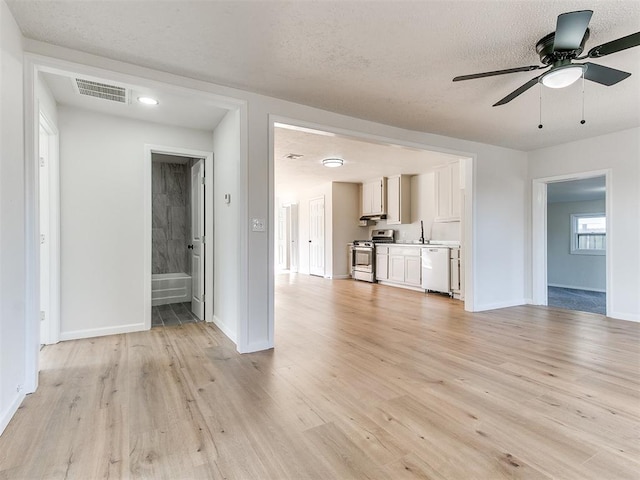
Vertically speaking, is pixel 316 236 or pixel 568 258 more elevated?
pixel 316 236

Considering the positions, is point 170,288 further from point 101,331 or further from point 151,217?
point 101,331

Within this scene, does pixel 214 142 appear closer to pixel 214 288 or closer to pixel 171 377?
pixel 214 288

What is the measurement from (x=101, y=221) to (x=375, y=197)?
580 cm

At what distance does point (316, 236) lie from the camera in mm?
8969

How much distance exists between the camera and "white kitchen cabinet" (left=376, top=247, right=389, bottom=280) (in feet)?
23.9

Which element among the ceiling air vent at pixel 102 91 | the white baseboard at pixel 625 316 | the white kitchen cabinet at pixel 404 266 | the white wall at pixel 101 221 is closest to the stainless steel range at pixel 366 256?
the white kitchen cabinet at pixel 404 266

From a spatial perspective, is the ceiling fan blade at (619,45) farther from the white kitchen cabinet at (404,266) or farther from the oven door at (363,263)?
the oven door at (363,263)

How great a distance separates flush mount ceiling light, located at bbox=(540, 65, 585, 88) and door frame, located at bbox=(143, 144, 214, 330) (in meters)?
3.45

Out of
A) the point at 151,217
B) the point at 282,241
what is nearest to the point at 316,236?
the point at 282,241

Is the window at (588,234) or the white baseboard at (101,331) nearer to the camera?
the white baseboard at (101,331)

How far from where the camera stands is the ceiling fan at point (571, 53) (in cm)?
181

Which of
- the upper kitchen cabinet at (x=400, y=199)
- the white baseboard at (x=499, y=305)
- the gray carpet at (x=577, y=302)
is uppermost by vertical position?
the upper kitchen cabinet at (x=400, y=199)

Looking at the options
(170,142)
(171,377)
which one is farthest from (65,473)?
(170,142)

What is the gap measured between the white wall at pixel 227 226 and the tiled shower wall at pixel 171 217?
212 centimetres
